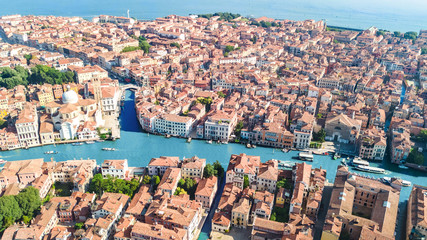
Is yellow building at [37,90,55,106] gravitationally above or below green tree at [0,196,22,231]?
above

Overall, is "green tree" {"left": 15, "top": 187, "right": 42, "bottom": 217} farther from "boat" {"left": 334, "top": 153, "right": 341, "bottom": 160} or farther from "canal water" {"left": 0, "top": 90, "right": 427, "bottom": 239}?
"boat" {"left": 334, "top": 153, "right": 341, "bottom": 160}

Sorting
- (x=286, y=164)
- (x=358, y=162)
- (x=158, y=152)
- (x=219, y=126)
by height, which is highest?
(x=219, y=126)

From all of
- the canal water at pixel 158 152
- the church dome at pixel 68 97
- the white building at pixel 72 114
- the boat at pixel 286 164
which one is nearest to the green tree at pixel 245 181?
the canal water at pixel 158 152

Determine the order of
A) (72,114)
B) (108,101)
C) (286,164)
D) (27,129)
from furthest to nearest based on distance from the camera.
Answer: (108,101) < (72,114) < (27,129) < (286,164)

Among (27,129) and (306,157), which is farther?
(27,129)

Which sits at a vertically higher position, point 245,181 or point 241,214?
point 245,181

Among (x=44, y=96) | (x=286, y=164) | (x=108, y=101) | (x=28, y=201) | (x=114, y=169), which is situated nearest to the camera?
(x=28, y=201)

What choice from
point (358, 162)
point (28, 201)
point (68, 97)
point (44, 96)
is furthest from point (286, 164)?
point (44, 96)

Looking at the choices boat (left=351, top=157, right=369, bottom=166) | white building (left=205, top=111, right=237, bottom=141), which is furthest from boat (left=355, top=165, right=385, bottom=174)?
white building (left=205, top=111, right=237, bottom=141)

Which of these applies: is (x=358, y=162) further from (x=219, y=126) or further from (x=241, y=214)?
(x=241, y=214)
